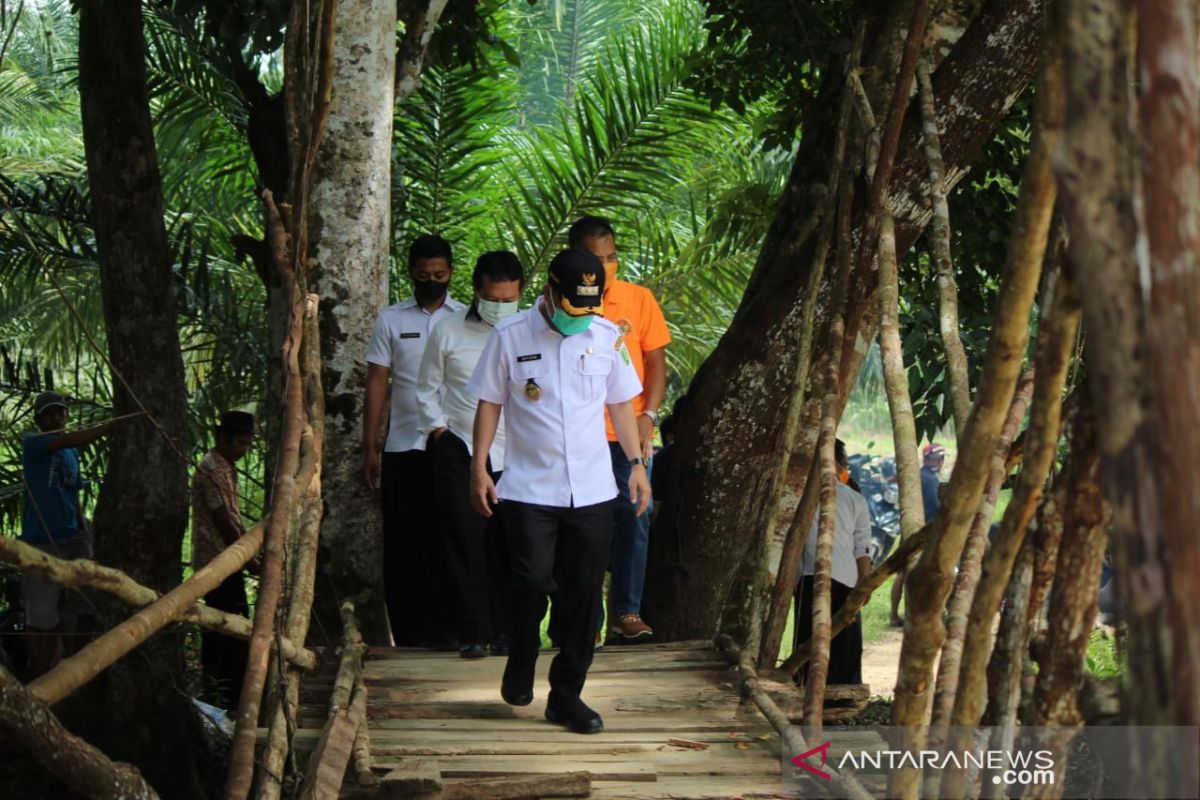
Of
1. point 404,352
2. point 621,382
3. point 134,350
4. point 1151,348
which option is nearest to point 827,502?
point 621,382

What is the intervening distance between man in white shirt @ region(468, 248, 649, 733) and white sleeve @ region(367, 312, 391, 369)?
1.29 meters

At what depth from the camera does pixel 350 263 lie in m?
6.45

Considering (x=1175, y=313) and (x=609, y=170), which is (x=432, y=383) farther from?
(x=609, y=170)

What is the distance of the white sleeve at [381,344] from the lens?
6.04m

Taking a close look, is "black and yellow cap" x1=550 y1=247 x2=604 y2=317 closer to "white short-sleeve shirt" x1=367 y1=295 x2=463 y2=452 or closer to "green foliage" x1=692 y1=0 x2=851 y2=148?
"white short-sleeve shirt" x1=367 y1=295 x2=463 y2=452

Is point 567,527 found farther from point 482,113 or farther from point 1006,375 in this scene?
point 482,113

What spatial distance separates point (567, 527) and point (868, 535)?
2.88m

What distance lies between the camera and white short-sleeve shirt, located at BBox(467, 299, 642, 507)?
15.5 ft

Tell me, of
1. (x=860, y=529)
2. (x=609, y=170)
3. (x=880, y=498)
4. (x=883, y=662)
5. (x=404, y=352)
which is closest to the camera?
(x=404, y=352)

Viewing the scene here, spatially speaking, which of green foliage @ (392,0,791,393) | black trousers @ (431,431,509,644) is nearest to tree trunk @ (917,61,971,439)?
black trousers @ (431,431,509,644)

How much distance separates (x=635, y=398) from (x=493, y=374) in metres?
1.19

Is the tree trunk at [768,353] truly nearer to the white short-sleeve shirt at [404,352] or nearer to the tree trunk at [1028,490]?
the white short-sleeve shirt at [404,352]

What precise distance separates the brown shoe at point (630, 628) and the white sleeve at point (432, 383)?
3.93 feet

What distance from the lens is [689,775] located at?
4.32 m
